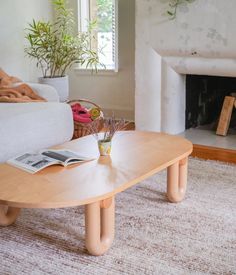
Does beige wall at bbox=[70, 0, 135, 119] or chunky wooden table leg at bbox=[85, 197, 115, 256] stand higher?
beige wall at bbox=[70, 0, 135, 119]

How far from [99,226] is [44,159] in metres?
0.43

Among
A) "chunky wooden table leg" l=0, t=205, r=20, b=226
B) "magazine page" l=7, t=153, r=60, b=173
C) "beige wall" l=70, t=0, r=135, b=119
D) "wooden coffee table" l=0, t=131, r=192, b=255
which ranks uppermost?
"beige wall" l=70, t=0, r=135, b=119

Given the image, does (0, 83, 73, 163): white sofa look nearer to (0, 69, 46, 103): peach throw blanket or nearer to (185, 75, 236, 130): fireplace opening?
(0, 69, 46, 103): peach throw blanket

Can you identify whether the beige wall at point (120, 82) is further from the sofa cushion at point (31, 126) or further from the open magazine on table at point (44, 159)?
the open magazine on table at point (44, 159)

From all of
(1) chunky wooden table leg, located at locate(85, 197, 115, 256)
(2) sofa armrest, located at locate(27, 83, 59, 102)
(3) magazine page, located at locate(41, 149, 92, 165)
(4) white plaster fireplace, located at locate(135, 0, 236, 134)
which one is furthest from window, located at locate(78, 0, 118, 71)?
(1) chunky wooden table leg, located at locate(85, 197, 115, 256)

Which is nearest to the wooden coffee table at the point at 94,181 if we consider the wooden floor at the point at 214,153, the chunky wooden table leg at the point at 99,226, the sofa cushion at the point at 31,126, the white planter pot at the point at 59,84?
the chunky wooden table leg at the point at 99,226

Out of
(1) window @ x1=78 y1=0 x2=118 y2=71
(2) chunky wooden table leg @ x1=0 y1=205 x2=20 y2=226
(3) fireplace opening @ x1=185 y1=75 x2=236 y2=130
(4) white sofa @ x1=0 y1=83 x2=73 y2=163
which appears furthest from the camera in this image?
(1) window @ x1=78 y1=0 x2=118 y2=71

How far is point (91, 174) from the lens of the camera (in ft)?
6.11

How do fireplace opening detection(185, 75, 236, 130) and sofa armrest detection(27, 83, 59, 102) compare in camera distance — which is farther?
fireplace opening detection(185, 75, 236, 130)

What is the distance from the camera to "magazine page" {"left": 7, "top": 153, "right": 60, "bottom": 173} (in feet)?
6.23

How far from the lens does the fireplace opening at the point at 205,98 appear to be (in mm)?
3768

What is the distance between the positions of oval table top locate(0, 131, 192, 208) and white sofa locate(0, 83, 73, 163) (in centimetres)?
46

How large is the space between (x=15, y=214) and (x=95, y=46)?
2983 millimetres

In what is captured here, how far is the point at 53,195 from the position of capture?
5.30ft
